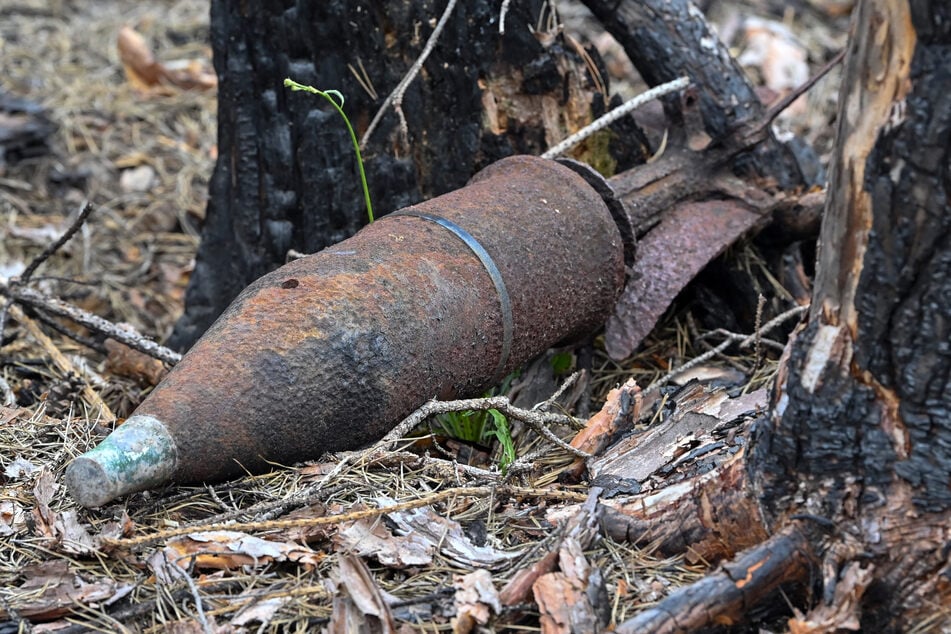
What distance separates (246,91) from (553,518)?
2097 mm

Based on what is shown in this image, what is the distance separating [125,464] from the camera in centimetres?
193

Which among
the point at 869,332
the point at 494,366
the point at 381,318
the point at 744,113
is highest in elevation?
the point at 744,113

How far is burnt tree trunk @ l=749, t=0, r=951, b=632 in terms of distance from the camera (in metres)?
1.55

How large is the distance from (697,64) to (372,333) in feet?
6.21

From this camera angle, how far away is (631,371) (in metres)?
3.11

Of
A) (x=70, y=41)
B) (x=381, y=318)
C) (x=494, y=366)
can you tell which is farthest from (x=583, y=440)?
(x=70, y=41)

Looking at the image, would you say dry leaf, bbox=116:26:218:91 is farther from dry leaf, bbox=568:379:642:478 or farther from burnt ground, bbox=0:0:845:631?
dry leaf, bbox=568:379:642:478

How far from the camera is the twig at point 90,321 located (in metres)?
2.77

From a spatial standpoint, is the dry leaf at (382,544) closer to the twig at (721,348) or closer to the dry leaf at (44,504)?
the dry leaf at (44,504)

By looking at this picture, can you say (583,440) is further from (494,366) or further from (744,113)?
(744,113)

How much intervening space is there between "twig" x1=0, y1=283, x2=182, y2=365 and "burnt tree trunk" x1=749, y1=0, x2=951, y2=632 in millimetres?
1650

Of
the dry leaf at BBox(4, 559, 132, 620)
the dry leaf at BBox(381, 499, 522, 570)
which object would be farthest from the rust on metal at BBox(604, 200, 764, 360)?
the dry leaf at BBox(4, 559, 132, 620)

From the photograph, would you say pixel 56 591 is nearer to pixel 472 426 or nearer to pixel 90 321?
pixel 472 426

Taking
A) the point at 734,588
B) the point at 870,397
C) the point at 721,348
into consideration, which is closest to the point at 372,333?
the point at 734,588
